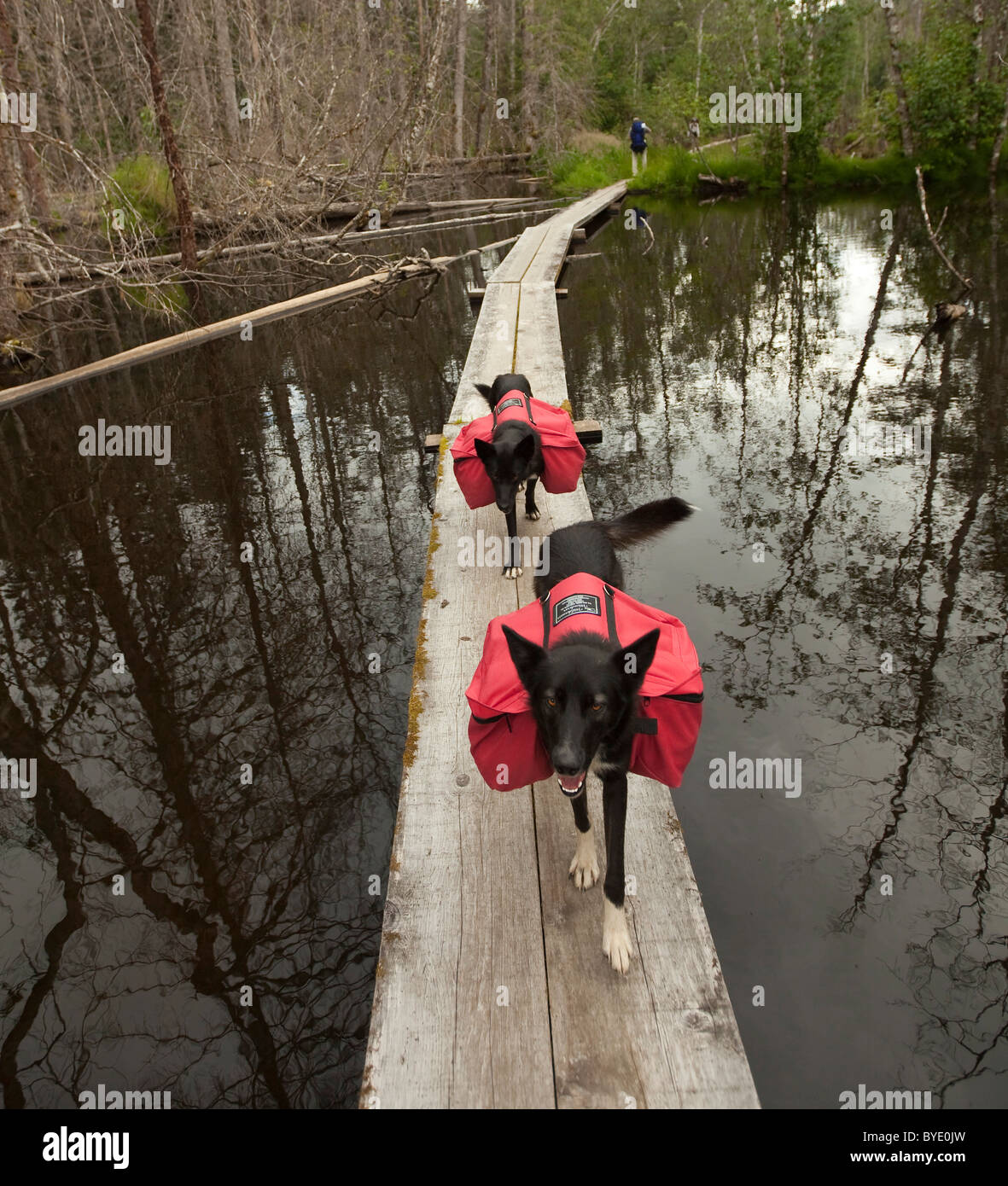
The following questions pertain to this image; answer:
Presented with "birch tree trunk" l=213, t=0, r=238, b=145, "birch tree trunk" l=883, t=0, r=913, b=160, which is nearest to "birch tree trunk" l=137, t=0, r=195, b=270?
"birch tree trunk" l=213, t=0, r=238, b=145

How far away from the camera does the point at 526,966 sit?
8.46ft

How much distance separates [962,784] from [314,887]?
305 centimetres

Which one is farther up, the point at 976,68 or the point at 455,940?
the point at 976,68

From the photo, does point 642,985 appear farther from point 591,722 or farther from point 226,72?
point 226,72

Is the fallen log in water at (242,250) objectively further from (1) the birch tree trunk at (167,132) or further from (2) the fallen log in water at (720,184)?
(2) the fallen log in water at (720,184)

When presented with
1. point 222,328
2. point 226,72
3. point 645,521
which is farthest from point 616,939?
point 226,72

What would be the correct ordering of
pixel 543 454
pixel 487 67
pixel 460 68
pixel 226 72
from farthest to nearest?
1. pixel 487 67
2. pixel 460 68
3. pixel 226 72
4. pixel 543 454

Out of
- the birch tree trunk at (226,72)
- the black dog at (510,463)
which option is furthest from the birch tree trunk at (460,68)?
the black dog at (510,463)

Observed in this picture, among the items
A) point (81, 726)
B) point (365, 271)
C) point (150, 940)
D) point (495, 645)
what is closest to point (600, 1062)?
point (495, 645)

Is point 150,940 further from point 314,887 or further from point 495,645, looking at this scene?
point 495,645

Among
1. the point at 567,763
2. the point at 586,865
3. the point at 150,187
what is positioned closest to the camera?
the point at 567,763

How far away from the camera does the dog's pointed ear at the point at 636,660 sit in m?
2.30

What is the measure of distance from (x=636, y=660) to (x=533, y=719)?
44 cm

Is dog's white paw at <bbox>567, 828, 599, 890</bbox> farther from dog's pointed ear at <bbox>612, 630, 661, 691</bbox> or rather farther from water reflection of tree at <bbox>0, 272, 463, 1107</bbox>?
water reflection of tree at <bbox>0, 272, 463, 1107</bbox>
